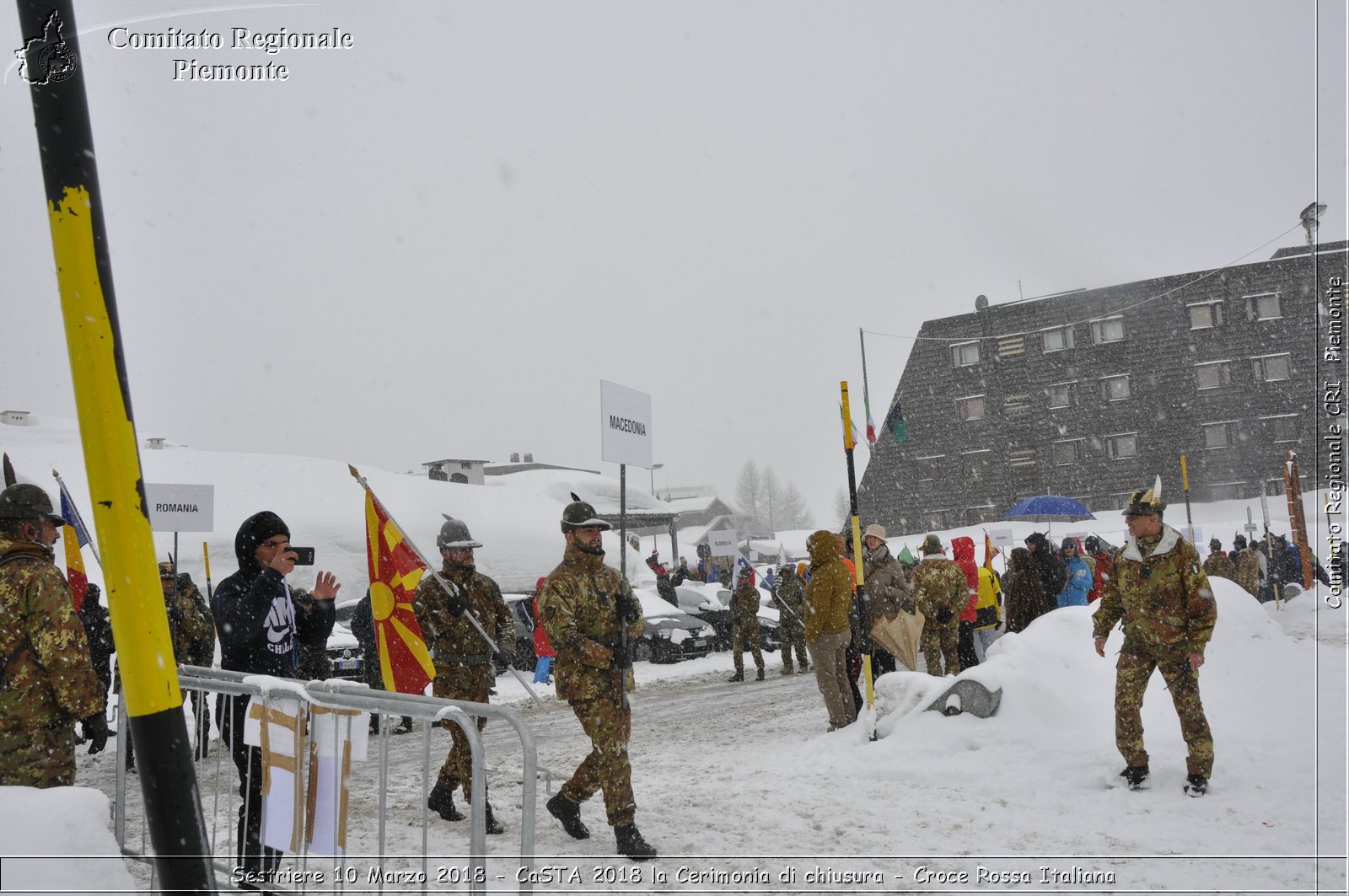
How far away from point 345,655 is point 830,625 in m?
8.07

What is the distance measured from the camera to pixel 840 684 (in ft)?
28.8

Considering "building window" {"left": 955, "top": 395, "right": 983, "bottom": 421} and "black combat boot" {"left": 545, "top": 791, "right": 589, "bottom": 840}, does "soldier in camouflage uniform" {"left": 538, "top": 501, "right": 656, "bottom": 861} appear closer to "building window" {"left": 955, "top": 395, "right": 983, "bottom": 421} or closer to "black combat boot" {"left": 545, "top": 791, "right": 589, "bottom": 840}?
"black combat boot" {"left": 545, "top": 791, "right": 589, "bottom": 840}

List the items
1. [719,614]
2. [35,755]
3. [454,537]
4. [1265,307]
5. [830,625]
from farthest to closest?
[1265,307] → [719,614] → [830,625] → [454,537] → [35,755]

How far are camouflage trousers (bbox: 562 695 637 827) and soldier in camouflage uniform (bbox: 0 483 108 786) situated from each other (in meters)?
2.33

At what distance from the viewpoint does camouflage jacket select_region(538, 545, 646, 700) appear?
17.4 feet

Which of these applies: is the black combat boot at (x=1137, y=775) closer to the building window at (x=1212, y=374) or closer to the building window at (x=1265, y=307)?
the building window at (x=1212, y=374)

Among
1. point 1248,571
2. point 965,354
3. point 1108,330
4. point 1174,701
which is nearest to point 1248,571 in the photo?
point 1248,571

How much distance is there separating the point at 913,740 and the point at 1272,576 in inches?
785

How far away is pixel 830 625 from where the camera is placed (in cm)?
890

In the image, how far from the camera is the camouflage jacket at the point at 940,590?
10.9 meters

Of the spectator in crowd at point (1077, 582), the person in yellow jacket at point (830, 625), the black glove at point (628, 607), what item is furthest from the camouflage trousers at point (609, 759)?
the spectator in crowd at point (1077, 582)

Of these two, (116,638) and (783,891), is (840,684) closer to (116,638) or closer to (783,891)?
(783,891)

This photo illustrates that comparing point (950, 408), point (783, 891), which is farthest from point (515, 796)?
point (950, 408)

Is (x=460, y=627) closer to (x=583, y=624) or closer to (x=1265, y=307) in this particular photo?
(x=583, y=624)
